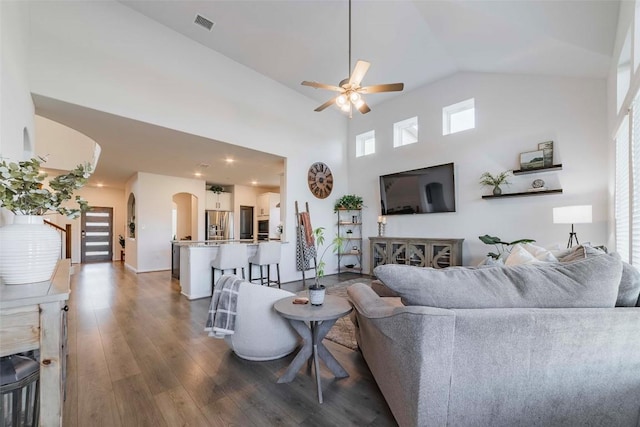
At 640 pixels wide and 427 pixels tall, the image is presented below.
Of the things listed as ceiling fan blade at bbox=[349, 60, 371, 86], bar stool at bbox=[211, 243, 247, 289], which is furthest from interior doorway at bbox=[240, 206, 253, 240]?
ceiling fan blade at bbox=[349, 60, 371, 86]

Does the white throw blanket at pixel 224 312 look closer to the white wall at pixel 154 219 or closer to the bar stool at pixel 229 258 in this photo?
the bar stool at pixel 229 258

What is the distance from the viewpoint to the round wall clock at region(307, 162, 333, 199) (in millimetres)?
5949

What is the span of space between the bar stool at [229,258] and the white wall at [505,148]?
3193 mm

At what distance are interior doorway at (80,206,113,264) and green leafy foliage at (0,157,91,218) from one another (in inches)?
384

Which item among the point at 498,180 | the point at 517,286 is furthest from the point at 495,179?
the point at 517,286

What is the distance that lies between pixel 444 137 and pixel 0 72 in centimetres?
557

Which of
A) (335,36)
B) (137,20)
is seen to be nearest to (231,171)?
(137,20)

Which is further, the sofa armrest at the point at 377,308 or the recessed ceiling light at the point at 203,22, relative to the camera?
the recessed ceiling light at the point at 203,22

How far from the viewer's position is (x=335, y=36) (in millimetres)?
3986

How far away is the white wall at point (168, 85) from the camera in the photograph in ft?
10.1

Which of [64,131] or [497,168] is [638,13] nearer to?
[497,168]

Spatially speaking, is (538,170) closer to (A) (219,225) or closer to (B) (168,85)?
(B) (168,85)

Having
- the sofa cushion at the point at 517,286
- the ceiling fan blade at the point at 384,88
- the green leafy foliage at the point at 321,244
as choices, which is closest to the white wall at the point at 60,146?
the green leafy foliage at the point at 321,244

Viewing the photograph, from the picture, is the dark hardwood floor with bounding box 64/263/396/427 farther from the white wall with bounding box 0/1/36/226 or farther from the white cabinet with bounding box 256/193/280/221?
the white cabinet with bounding box 256/193/280/221
